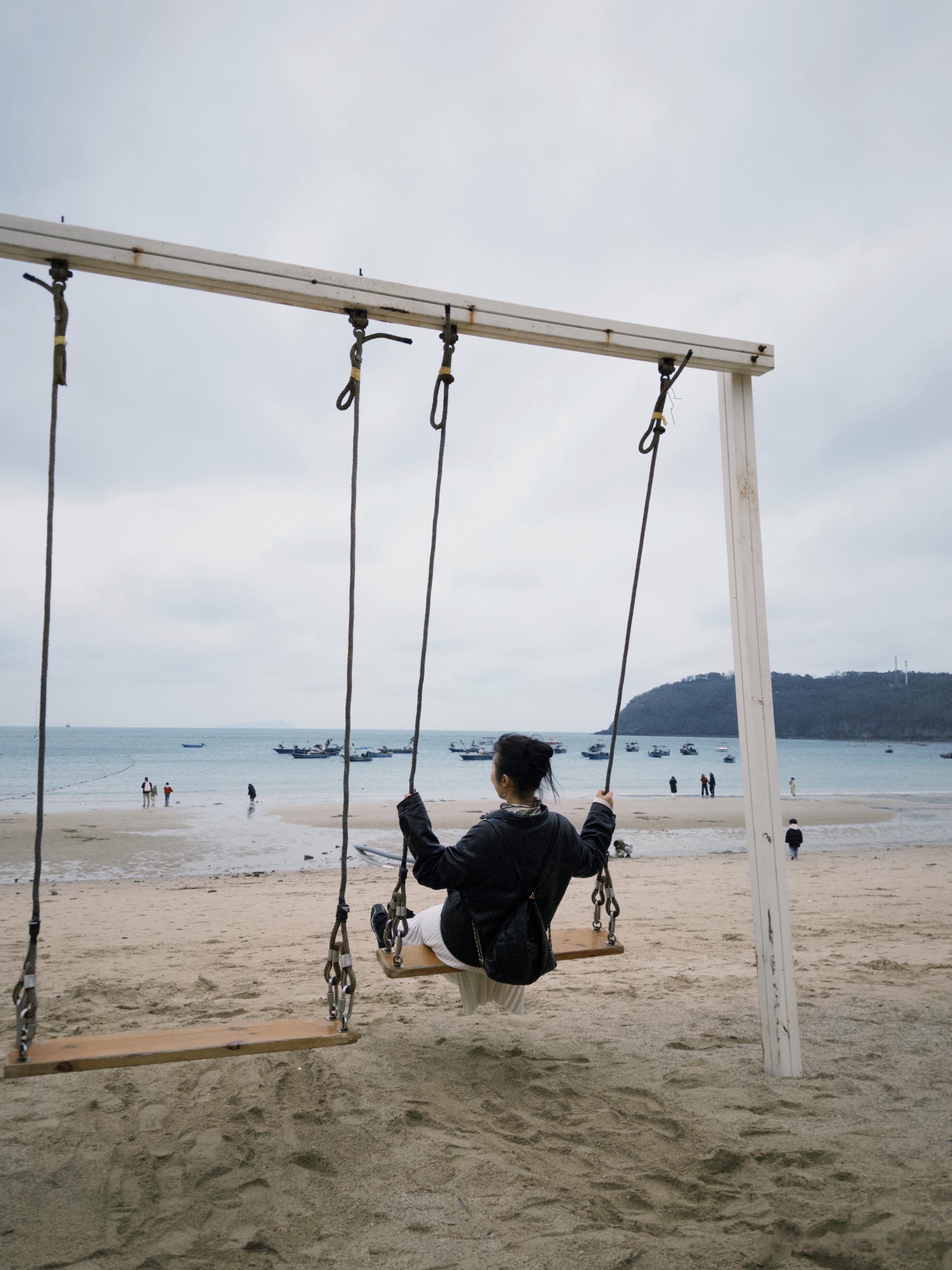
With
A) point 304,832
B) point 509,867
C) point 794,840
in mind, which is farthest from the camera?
point 304,832

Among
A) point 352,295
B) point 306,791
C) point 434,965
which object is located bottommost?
point 306,791

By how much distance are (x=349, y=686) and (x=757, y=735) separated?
168 cm

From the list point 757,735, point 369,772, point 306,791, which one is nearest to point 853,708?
point 369,772

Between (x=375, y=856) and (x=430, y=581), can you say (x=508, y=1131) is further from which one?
(x=375, y=856)

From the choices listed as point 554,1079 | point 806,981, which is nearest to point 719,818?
point 806,981

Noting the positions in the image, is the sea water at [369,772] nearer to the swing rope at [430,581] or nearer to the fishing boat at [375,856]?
the fishing boat at [375,856]

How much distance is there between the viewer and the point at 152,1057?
7.45ft

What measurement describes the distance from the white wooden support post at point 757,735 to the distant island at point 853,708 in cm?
9789

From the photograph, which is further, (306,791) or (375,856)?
(306,791)

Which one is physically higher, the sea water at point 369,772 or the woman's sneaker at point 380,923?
the woman's sneaker at point 380,923

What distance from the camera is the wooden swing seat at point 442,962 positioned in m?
2.85

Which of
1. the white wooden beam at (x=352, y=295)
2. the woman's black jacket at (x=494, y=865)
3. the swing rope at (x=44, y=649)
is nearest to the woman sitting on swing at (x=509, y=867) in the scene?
the woman's black jacket at (x=494, y=865)

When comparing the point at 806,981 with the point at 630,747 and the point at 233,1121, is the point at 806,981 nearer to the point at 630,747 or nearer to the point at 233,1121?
the point at 233,1121

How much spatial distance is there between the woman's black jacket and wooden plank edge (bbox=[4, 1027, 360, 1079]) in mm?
559
